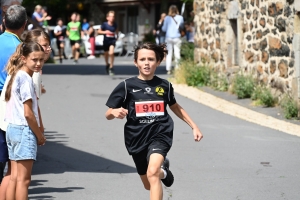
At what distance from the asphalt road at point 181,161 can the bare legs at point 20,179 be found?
3.71 feet

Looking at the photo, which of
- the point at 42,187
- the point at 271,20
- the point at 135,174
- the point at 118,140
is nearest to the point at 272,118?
the point at 271,20

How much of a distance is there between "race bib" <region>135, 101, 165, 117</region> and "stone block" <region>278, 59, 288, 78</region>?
750cm

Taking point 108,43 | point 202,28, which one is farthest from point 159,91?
point 108,43

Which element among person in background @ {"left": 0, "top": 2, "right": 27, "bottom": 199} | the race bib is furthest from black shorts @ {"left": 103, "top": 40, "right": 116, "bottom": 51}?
the race bib

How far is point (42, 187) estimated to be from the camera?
7957 mm

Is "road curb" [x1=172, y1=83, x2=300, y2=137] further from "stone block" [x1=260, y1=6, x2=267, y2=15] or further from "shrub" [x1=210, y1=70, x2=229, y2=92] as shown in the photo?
"stone block" [x1=260, y1=6, x2=267, y2=15]

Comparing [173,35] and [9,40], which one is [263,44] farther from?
[9,40]

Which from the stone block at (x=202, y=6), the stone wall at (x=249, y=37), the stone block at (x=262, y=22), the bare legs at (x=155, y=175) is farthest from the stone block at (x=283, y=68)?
the bare legs at (x=155, y=175)

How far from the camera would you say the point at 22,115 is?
620 centimetres

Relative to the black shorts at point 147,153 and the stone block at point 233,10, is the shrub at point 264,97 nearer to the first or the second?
the stone block at point 233,10

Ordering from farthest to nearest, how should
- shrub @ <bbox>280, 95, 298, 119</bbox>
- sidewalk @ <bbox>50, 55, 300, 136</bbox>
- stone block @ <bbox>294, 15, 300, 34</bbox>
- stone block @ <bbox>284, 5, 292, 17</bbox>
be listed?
stone block @ <bbox>284, 5, 292, 17</bbox>, stone block @ <bbox>294, 15, 300, 34</bbox>, shrub @ <bbox>280, 95, 298, 119</bbox>, sidewalk @ <bbox>50, 55, 300, 136</bbox>

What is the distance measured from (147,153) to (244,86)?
8924mm

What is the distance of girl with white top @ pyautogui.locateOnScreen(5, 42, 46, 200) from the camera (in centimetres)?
615

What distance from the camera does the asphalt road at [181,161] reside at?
25.5 feet
